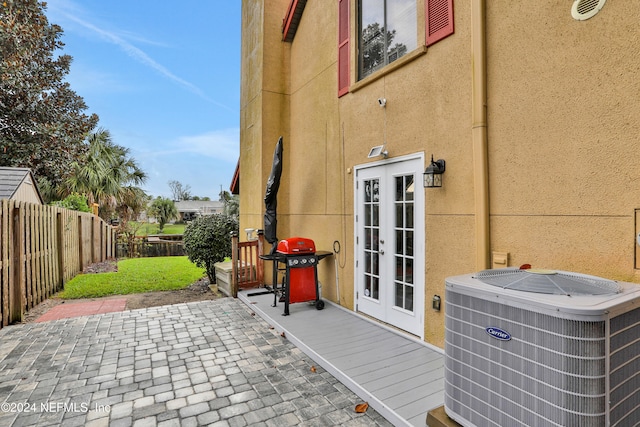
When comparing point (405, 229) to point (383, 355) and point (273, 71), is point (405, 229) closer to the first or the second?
point (383, 355)

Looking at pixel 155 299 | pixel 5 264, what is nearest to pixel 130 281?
pixel 155 299

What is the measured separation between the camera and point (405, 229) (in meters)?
4.29

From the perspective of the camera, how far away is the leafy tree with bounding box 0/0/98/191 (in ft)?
32.9

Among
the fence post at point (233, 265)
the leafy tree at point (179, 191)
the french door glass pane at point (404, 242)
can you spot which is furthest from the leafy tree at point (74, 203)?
the leafy tree at point (179, 191)

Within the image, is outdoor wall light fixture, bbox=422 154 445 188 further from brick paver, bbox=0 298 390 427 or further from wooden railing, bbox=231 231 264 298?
wooden railing, bbox=231 231 264 298

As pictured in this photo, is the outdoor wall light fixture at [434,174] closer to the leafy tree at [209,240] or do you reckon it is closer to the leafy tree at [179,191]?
the leafy tree at [209,240]

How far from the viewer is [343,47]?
18.0 feet

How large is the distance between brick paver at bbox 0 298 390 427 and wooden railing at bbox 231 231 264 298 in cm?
168

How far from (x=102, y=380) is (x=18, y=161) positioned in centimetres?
1114

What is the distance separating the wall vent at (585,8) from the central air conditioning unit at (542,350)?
1.98 meters

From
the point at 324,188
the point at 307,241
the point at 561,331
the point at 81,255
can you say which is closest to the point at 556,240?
the point at 561,331

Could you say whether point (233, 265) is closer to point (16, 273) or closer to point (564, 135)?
point (16, 273)

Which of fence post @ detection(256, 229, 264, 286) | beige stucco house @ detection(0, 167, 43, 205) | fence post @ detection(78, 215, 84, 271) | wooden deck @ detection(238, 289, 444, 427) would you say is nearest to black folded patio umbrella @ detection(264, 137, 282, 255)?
fence post @ detection(256, 229, 264, 286)

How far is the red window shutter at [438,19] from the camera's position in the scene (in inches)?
142
